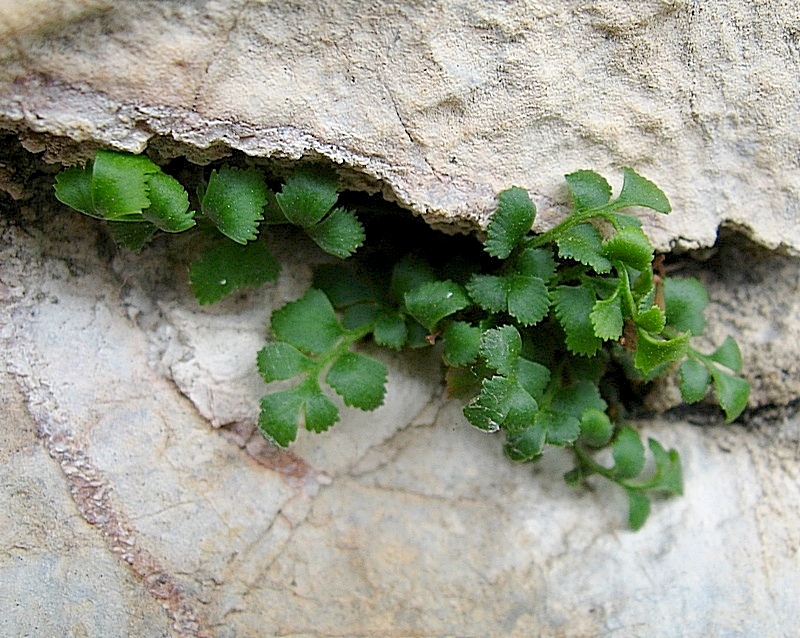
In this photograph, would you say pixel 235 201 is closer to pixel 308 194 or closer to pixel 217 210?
pixel 217 210

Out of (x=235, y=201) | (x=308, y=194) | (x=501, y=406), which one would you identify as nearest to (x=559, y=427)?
(x=501, y=406)

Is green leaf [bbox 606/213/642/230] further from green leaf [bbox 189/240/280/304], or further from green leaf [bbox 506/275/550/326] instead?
green leaf [bbox 189/240/280/304]

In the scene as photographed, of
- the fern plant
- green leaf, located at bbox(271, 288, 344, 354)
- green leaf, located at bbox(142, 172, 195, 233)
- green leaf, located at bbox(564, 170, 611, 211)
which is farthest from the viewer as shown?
green leaf, located at bbox(271, 288, 344, 354)

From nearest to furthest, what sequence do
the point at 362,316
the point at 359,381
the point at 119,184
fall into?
the point at 119,184 < the point at 359,381 < the point at 362,316

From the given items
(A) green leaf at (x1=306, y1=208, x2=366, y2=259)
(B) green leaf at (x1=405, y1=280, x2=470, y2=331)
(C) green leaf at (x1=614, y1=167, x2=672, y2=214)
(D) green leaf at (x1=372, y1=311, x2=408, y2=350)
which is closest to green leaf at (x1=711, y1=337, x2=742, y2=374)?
(C) green leaf at (x1=614, y1=167, x2=672, y2=214)

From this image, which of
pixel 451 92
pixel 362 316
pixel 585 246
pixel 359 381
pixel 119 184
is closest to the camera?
pixel 119 184

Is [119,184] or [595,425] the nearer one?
[119,184]

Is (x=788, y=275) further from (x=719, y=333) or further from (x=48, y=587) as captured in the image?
(x=48, y=587)
